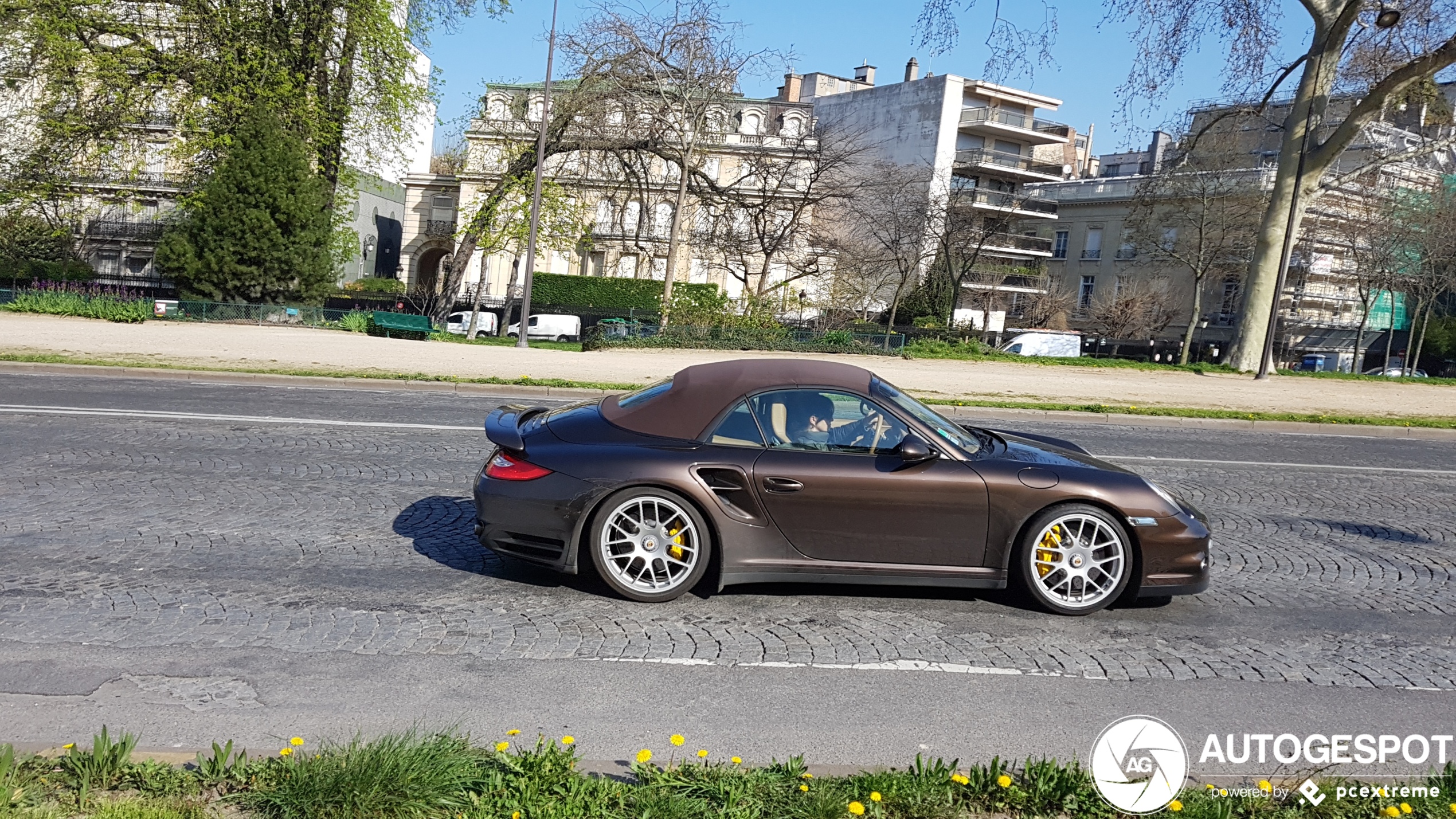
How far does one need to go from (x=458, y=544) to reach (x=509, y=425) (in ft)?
3.35

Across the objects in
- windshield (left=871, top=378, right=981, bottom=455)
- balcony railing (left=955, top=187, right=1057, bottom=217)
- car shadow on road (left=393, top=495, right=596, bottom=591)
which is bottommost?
car shadow on road (left=393, top=495, right=596, bottom=591)

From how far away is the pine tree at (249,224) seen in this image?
31.4 meters

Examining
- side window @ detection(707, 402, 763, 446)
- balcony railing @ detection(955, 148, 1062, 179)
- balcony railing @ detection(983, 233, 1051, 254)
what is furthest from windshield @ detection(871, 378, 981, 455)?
balcony railing @ detection(955, 148, 1062, 179)

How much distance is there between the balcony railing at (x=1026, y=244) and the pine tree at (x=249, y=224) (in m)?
46.3

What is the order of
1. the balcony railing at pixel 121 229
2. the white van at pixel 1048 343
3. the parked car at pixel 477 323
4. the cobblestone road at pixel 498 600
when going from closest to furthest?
the cobblestone road at pixel 498 600 → the parked car at pixel 477 323 → the white van at pixel 1048 343 → the balcony railing at pixel 121 229

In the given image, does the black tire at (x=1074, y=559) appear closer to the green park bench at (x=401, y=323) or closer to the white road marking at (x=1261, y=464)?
the white road marking at (x=1261, y=464)

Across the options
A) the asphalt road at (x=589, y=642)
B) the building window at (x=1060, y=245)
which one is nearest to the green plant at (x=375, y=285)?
the building window at (x=1060, y=245)

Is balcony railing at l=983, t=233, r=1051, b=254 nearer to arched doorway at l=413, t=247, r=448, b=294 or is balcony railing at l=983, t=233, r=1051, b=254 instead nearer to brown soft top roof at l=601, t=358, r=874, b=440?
arched doorway at l=413, t=247, r=448, b=294

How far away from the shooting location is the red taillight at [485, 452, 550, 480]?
6168 mm

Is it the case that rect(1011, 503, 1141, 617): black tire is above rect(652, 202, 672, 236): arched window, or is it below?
below

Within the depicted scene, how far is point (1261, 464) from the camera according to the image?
1358 cm

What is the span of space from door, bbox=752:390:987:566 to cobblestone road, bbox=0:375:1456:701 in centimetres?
37

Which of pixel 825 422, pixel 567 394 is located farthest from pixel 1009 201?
pixel 825 422

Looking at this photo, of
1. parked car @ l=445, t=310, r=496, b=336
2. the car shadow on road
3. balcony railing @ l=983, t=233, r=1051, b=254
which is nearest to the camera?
the car shadow on road
